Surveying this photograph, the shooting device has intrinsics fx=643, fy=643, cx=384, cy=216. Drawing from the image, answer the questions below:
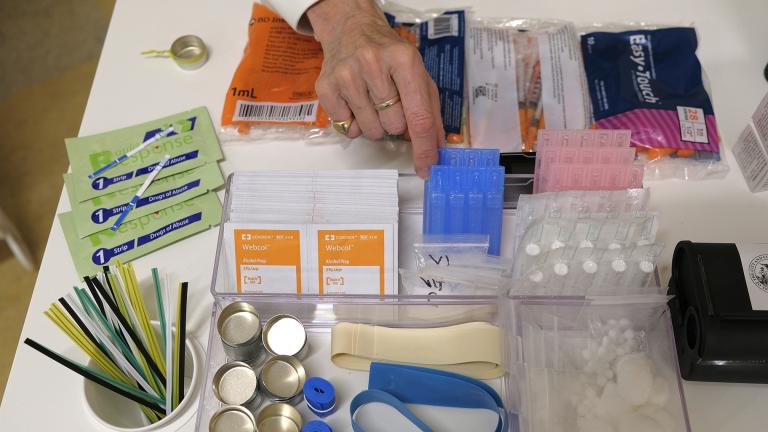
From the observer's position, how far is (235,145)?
1.02 m

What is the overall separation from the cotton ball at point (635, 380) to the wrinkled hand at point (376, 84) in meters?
0.35

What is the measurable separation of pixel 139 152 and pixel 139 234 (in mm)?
151

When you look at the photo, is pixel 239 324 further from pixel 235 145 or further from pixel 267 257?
pixel 235 145

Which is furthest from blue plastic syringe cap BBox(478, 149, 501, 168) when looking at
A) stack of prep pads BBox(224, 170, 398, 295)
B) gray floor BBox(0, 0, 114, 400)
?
gray floor BBox(0, 0, 114, 400)

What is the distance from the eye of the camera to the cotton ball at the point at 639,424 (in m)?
0.69

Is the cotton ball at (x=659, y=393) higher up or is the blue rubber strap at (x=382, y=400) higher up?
the cotton ball at (x=659, y=393)

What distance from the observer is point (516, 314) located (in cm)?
75

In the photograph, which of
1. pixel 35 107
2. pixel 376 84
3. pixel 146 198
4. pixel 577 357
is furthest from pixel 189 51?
pixel 35 107

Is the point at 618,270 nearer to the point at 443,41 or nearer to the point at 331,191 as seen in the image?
the point at 331,191

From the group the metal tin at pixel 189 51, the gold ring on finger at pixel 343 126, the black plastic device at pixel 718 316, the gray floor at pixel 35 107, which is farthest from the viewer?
the gray floor at pixel 35 107

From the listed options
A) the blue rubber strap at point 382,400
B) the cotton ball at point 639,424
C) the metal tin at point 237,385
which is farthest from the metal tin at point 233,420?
the cotton ball at point 639,424

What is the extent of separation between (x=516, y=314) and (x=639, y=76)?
0.50 m

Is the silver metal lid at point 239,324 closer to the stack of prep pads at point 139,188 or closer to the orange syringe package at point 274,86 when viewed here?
the stack of prep pads at point 139,188

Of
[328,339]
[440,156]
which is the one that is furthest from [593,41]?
[328,339]
